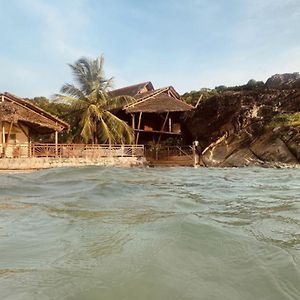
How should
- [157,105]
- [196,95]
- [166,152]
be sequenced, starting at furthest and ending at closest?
[196,95]
[157,105]
[166,152]

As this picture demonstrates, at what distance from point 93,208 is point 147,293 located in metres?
3.12

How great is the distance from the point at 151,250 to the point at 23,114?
17829 millimetres

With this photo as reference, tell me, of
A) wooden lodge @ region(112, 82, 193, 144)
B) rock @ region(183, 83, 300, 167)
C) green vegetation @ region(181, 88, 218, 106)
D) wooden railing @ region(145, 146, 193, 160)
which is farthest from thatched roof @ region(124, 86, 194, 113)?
green vegetation @ region(181, 88, 218, 106)

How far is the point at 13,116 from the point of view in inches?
711

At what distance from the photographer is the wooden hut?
1811 centimetres

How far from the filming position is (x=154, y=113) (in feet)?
97.1

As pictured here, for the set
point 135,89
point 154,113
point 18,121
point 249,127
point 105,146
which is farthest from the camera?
point 135,89

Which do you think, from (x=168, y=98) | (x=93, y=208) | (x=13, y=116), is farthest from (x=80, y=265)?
(x=168, y=98)

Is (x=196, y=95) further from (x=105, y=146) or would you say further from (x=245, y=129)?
(x=105, y=146)

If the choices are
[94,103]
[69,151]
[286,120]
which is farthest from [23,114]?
[286,120]

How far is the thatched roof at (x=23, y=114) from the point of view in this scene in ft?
59.1

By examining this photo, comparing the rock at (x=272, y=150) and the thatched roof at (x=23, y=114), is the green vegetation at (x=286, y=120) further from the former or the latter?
the thatched roof at (x=23, y=114)

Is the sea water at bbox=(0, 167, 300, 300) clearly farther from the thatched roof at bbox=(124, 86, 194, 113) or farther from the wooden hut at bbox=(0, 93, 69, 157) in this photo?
the thatched roof at bbox=(124, 86, 194, 113)

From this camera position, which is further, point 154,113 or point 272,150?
point 154,113
